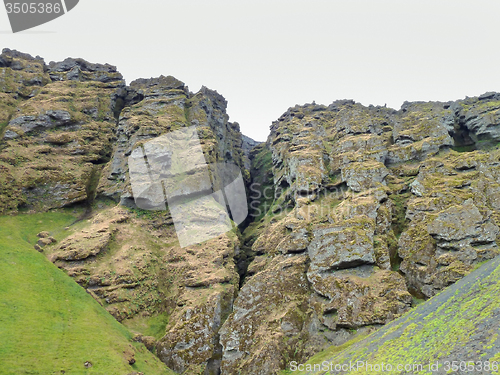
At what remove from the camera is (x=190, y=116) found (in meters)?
114

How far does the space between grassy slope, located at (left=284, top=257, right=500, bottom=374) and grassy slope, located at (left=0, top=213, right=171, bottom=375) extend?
31.4 meters

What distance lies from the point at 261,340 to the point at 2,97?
115 meters

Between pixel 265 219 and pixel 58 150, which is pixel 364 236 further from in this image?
pixel 58 150

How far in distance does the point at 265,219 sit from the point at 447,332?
2947 inches

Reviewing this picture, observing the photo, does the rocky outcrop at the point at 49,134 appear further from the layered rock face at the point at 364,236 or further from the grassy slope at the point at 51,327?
the layered rock face at the point at 364,236

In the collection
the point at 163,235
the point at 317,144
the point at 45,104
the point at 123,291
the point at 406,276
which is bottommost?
the point at 406,276

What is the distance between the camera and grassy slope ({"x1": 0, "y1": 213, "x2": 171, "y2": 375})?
36000 millimetres

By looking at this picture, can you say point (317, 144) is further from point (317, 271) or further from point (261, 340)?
point (261, 340)

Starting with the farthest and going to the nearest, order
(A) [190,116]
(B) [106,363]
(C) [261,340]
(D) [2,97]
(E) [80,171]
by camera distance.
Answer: (A) [190,116] → (D) [2,97] → (E) [80,171] → (C) [261,340] → (B) [106,363]

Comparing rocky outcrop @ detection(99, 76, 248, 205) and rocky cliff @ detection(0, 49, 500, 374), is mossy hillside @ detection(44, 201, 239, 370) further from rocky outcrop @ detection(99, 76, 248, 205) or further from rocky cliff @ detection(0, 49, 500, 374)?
rocky outcrop @ detection(99, 76, 248, 205)

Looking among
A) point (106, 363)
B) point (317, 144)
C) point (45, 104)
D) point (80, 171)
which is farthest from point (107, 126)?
point (106, 363)

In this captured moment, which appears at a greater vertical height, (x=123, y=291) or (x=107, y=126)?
(x=107, y=126)

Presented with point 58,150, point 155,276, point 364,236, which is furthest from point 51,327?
point 58,150

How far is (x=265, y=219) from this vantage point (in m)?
101
